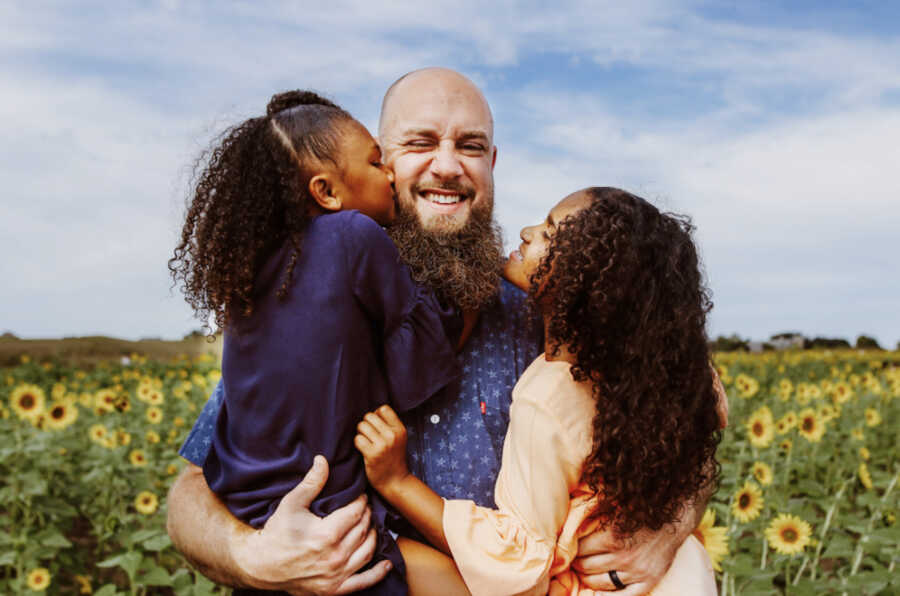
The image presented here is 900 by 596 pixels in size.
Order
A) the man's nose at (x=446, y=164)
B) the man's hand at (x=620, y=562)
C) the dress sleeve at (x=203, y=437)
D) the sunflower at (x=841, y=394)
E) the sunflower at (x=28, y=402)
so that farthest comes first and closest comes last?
the sunflower at (x=841, y=394) < the sunflower at (x=28, y=402) < the man's nose at (x=446, y=164) < the dress sleeve at (x=203, y=437) < the man's hand at (x=620, y=562)

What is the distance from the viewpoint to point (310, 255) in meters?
1.93

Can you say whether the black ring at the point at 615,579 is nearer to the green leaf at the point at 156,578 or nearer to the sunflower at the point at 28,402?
the green leaf at the point at 156,578

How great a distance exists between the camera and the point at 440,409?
2.29 meters

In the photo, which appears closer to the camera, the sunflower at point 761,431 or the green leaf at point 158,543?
the green leaf at point 158,543

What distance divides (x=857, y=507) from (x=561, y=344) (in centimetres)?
495

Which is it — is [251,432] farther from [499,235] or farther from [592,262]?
[499,235]

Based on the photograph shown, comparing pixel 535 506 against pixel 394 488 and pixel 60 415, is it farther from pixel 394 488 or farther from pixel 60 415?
pixel 60 415

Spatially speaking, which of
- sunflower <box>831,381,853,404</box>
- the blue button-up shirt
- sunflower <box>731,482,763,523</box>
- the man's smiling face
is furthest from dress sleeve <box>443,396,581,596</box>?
sunflower <box>831,381,853,404</box>

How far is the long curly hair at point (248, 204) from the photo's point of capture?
196 centimetres

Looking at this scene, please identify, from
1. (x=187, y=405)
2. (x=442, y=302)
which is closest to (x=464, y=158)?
(x=442, y=302)

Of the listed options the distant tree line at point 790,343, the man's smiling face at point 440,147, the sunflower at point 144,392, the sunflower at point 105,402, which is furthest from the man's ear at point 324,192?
the distant tree line at point 790,343

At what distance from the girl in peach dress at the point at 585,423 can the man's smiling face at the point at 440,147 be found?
2.13 feet

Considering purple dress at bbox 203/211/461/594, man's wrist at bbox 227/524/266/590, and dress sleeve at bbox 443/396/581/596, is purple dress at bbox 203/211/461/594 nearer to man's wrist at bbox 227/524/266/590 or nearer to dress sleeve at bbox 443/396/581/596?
man's wrist at bbox 227/524/266/590

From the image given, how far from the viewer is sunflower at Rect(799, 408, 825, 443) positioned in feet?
16.3
